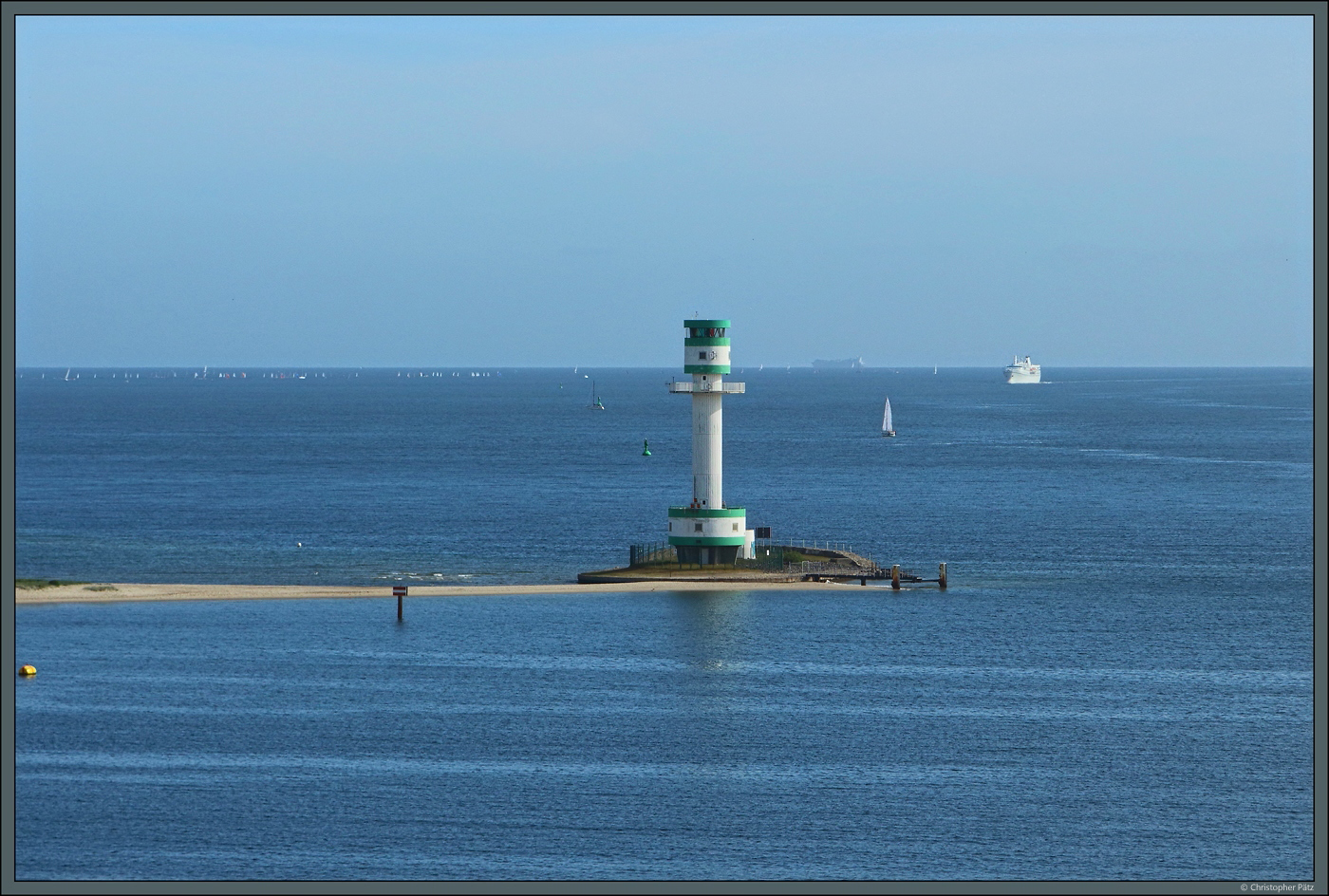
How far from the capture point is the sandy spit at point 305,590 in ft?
262

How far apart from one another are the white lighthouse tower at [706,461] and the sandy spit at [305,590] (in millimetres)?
2144

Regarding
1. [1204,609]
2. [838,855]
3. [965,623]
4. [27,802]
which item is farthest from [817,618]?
[27,802]

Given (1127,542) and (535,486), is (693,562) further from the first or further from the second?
(535,486)

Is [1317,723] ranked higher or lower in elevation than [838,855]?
higher

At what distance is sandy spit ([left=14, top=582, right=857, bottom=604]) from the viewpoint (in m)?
80.0

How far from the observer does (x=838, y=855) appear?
4338 centimetres

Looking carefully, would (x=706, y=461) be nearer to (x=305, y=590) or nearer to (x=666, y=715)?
(x=305, y=590)

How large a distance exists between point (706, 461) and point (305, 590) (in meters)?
20.5

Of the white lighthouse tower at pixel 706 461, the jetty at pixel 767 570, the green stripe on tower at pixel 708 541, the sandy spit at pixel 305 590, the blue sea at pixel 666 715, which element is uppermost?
the white lighthouse tower at pixel 706 461

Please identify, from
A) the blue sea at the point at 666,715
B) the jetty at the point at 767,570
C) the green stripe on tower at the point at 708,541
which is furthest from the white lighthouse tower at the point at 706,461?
the blue sea at the point at 666,715

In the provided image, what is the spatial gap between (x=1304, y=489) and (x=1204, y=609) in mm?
71297

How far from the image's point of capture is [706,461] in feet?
266

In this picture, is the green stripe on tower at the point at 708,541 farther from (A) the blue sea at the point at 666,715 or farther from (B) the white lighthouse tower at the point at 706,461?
(A) the blue sea at the point at 666,715

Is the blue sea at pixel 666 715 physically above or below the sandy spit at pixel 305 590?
below
